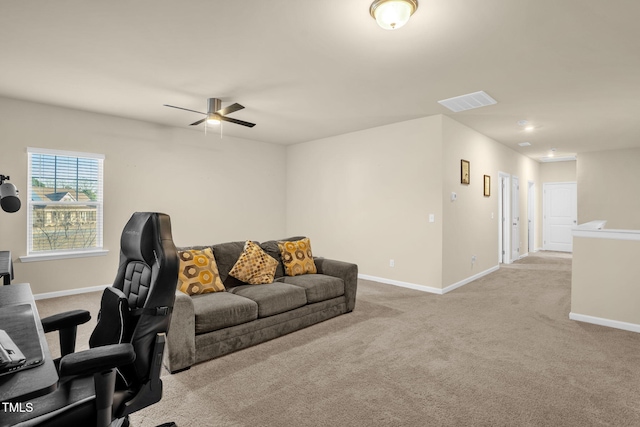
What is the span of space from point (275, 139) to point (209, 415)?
554 cm

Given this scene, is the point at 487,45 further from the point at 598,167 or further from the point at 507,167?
the point at 598,167

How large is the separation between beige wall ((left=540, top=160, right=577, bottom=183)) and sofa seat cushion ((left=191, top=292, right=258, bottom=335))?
32.7 ft

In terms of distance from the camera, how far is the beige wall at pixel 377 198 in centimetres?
509

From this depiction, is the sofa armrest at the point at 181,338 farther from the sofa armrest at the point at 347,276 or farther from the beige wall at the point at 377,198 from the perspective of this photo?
the beige wall at the point at 377,198

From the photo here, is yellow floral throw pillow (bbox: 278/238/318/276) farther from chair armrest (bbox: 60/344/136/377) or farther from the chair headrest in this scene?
chair armrest (bbox: 60/344/136/377)

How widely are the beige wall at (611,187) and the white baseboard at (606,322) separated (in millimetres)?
5108

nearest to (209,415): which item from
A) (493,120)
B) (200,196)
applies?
(200,196)

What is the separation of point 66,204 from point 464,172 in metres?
5.99

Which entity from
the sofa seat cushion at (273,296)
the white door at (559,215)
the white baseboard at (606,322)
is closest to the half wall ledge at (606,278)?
the white baseboard at (606,322)

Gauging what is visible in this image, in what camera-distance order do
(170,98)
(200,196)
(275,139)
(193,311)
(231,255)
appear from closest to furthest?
(193,311) < (231,255) < (170,98) < (200,196) < (275,139)

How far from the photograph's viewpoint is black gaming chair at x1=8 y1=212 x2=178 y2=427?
1248mm

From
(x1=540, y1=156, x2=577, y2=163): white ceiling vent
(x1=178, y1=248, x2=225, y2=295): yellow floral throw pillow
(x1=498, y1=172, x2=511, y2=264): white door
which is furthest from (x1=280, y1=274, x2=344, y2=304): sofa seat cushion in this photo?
(x1=540, y1=156, x2=577, y2=163): white ceiling vent

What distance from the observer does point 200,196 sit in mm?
6117

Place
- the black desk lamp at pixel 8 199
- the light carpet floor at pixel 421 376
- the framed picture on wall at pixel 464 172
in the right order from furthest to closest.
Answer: the framed picture on wall at pixel 464 172 → the black desk lamp at pixel 8 199 → the light carpet floor at pixel 421 376
